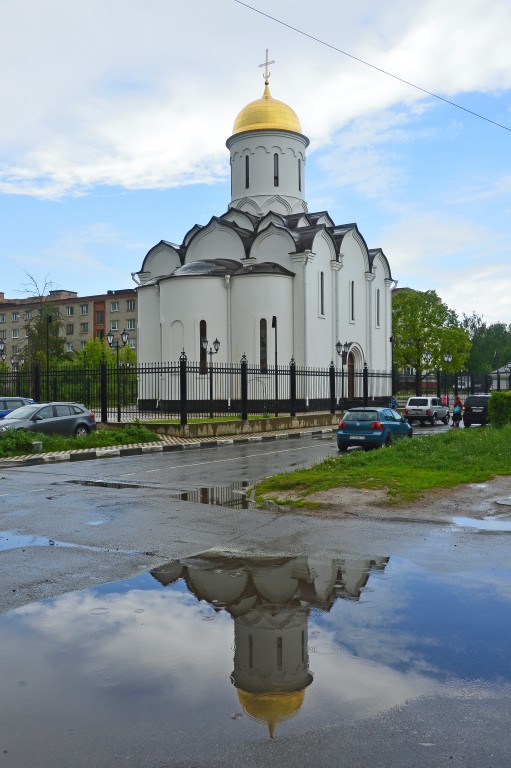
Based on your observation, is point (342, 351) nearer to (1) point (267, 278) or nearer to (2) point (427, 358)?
(1) point (267, 278)

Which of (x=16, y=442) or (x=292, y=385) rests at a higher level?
(x=292, y=385)

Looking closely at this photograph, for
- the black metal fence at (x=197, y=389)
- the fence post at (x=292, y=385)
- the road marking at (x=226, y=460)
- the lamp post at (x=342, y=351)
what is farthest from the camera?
the lamp post at (x=342, y=351)

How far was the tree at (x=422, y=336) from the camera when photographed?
5603cm

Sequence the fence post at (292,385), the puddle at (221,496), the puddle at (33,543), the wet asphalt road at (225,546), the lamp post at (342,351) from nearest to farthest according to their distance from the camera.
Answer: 1. the wet asphalt road at (225,546)
2. the puddle at (33,543)
3. the puddle at (221,496)
4. the fence post at (292,385)
5. the lamp post at (342,351)

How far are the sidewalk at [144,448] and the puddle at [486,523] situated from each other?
10.9 meters

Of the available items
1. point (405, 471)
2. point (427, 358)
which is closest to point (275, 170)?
point (427, 358)

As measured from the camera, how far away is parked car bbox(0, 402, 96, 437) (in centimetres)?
1958

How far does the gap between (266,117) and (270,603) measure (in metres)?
38.6

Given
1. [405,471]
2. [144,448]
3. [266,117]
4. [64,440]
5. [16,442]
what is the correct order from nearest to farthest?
[405,471], [16,442], [64,440], [144,448], [266,117]

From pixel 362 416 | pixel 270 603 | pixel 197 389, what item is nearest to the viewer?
pixel 270 603

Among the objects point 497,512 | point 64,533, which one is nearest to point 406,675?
point 64,533

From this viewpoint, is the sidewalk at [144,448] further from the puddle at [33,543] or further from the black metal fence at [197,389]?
the puddle at [33,543]

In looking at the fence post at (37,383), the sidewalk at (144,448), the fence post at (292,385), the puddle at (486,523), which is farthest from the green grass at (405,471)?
the fence post at (37,383)

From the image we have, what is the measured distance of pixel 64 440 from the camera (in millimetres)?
19203
